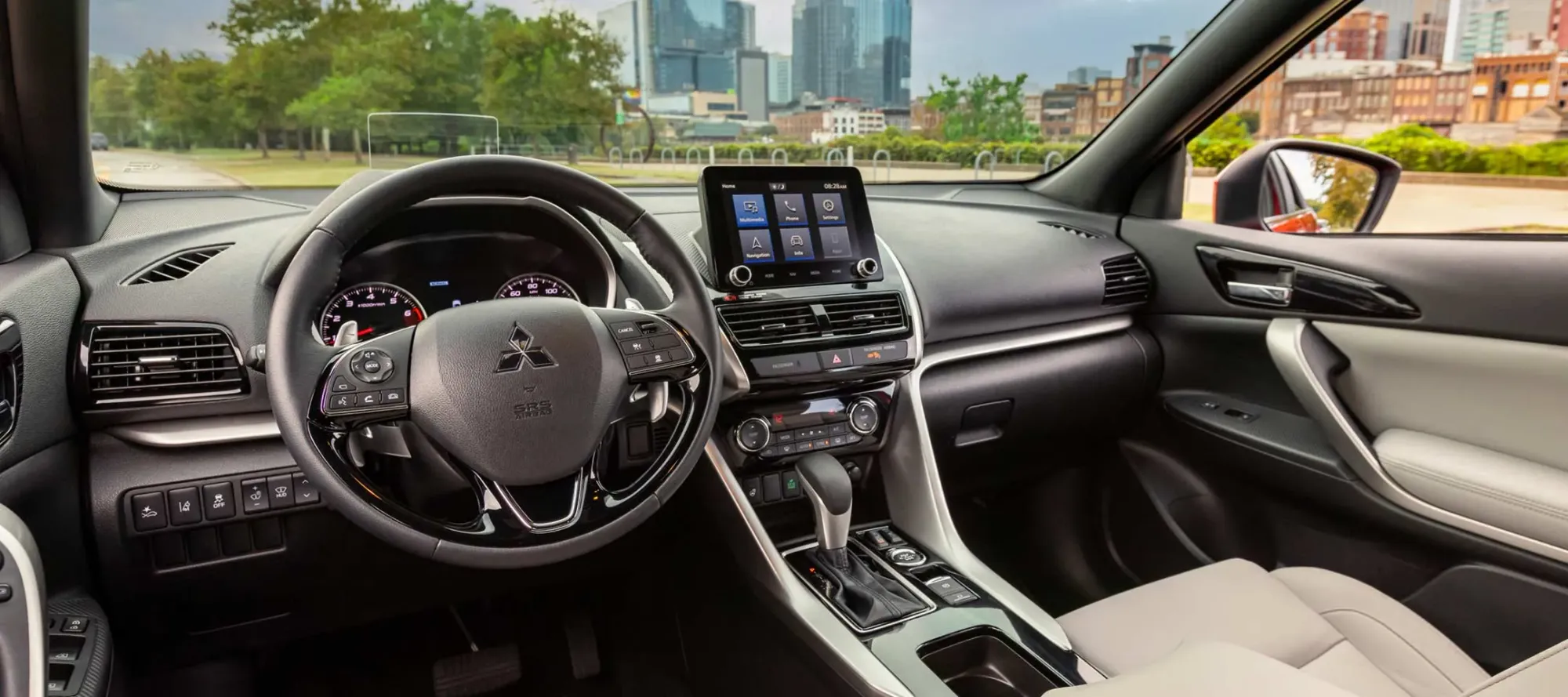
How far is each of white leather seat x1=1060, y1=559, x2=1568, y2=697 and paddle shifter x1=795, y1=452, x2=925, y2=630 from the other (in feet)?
1.16

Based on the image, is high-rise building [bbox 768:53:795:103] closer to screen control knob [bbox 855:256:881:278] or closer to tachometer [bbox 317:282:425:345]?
screen control knob [bbox 855:256:881:278]

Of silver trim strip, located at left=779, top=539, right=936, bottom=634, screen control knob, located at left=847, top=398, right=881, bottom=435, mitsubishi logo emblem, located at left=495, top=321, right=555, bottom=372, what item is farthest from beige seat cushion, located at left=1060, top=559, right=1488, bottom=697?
mitsubishi logo emblem, located at left=495, top=321, right=555, bottom=372

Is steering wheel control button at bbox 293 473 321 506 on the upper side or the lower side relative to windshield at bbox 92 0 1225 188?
lower

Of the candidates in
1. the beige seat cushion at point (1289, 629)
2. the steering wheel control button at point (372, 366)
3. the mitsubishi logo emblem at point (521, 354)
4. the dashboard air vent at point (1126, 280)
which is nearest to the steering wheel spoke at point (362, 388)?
the steering wheel control button at point (372, 366)

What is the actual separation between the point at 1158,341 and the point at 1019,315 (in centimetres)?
58

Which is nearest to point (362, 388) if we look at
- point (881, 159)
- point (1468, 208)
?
point (881, 159)

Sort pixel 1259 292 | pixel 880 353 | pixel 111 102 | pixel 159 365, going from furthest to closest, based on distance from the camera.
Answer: pixel 1259 292, pixel 880 353, pixel 111 102, pixel 159 365

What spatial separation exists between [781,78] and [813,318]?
2.77 feet

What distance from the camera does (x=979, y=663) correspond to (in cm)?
181

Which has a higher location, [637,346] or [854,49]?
[854,49]

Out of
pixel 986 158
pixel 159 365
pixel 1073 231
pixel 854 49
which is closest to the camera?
pixel 159 365

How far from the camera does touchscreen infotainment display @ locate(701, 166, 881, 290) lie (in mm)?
2080

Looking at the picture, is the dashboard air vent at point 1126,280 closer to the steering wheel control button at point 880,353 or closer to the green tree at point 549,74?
the steering wheel control button at point 880,353

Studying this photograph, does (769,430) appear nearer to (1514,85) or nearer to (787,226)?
(787,226)
